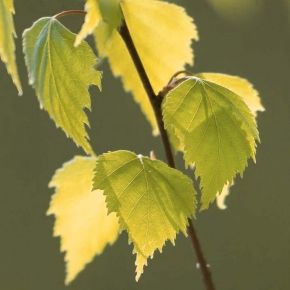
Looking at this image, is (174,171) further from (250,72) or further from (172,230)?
(250,72)

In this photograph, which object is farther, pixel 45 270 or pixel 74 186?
pixel 45 270

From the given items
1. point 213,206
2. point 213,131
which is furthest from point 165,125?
point 213,206

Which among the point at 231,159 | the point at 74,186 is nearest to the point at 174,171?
the point at 231,159

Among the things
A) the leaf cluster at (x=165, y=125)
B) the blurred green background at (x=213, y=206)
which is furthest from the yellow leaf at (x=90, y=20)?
the blurred green background at (x=213, y=206)

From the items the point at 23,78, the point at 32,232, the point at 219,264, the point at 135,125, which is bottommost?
the point at 219,264

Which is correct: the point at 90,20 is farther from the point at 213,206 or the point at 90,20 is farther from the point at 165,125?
the point at 213,206

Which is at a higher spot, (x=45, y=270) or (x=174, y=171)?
(x=174, y=171)
